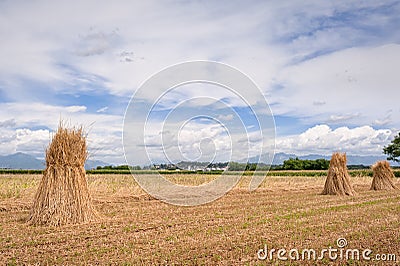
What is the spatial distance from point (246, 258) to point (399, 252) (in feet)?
9.91

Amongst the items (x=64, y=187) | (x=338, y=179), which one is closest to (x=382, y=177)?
(x=338, y=179)

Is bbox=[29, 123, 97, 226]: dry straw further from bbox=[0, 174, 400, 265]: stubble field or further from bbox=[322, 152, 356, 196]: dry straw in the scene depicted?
bbox=[322, 152, 356, 196]: dry straw

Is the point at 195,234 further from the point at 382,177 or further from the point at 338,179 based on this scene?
the point at 382,177

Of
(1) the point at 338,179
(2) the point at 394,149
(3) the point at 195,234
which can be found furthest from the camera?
(2) the point at 394,149

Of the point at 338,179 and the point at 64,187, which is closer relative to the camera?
the point at 64,187

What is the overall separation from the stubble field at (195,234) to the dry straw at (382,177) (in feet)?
31.8

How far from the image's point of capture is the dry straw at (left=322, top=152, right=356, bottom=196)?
19219 millimetres

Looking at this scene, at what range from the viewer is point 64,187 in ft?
34.5

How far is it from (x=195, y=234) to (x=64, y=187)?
12.7 feet

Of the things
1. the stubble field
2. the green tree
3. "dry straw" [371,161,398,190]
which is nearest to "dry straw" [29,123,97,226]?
the stubble field

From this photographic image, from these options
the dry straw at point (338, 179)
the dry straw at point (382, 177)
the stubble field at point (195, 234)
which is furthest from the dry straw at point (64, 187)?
the dry straw at point (382, 177)

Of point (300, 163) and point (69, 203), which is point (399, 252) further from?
point (300, 163)

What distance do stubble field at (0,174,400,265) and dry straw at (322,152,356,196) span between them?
5.02 meters

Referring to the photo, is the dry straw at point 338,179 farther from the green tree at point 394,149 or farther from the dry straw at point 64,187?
the green tree at point 394,149
